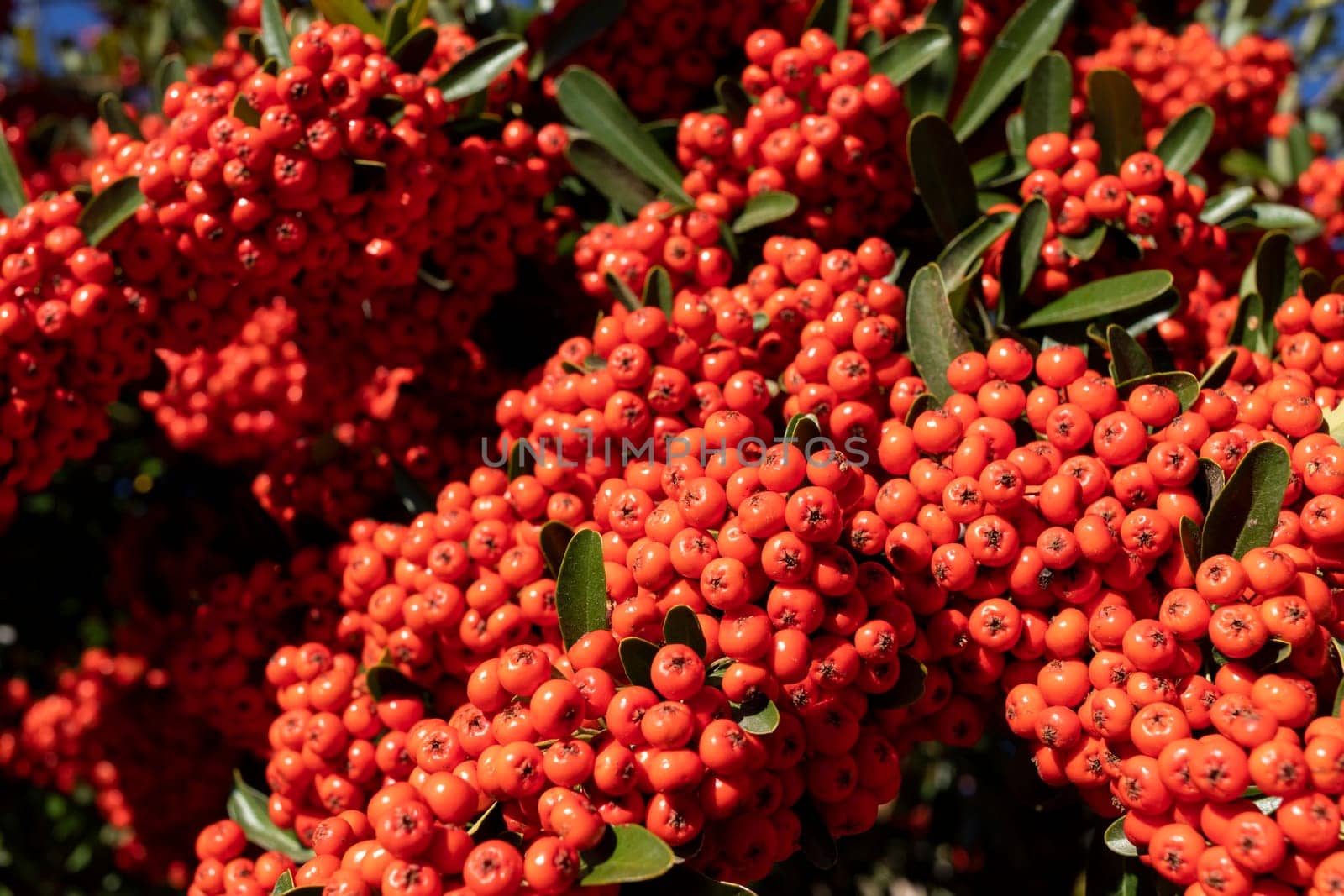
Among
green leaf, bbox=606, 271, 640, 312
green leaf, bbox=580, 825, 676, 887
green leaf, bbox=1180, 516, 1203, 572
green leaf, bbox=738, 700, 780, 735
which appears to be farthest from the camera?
green leaf, bbox=606, 271, 640, 312

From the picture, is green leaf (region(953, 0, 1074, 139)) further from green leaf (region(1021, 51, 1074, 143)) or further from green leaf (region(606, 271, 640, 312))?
green leaf (region(606, 271, 640, 312))

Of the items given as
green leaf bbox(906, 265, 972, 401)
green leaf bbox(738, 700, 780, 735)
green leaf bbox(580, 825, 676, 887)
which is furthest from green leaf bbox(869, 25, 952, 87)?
green leaf bbox(580, 825, 676, 887)

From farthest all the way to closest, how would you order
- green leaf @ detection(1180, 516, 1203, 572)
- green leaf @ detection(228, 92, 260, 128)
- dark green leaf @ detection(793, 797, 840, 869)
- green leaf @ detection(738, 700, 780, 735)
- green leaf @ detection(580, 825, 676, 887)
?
green leaf @ detection(228, 92, 260, 128) < dark green leaf @ detection(793, 797, 840, 869) < green leaf @ detection(1180, 516, 1203, 572) < green leaf @ detection(738, 700, 780, 735) < green leaf @ detection(580, 825, 676, 887)

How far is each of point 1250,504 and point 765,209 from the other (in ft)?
4.93

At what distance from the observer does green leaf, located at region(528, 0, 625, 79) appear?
3135 millimetres

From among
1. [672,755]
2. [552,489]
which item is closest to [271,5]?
[552,489]

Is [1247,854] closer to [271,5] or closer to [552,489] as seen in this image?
[552,489]

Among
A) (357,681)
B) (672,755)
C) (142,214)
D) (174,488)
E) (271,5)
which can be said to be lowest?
(174,488)

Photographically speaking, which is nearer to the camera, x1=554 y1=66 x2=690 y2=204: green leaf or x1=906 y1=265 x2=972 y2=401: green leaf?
x1=906 y1=265 x2=972 y2=401: green leaf

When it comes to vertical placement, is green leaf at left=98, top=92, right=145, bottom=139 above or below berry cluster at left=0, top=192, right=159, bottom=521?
above

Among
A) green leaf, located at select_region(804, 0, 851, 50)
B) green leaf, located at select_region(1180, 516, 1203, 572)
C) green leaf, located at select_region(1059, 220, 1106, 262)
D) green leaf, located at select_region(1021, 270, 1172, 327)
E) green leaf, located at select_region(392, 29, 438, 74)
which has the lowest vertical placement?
green leaf, located at select_region(1180, 516, 1203, 572)

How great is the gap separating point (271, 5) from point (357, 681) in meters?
2.06

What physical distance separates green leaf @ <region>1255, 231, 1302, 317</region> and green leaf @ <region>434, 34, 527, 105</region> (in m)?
2.31

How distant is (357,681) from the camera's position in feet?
8.52
